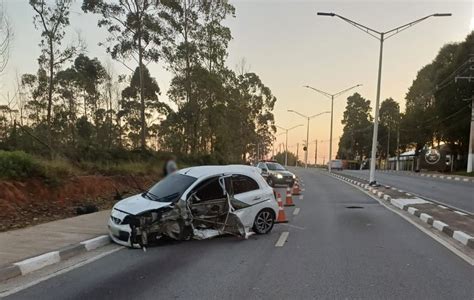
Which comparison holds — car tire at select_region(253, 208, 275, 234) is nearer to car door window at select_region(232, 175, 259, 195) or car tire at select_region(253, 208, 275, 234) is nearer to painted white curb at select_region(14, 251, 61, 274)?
car door window at select_region(232, 175, 259, 195)

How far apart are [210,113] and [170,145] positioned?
28.6ft

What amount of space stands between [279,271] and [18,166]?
10455 millimetres

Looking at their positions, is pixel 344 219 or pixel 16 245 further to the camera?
pixel 344 219

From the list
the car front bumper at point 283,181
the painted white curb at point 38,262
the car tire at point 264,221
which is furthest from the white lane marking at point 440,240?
the car front bumper at point 283,181

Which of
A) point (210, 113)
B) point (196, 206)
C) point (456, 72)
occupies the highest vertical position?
point (456, 72)

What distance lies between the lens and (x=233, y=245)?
9984mm

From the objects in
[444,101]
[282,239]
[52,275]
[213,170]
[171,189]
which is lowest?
[52,275]

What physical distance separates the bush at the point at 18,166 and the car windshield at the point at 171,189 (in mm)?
6004

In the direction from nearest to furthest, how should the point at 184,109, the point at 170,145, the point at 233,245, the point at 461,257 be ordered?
the point at 461,257
the point at 233,245
the point at 184,109
the point at 170,145

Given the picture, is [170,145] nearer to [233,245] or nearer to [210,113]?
[210,113]

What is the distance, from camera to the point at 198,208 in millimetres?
10367

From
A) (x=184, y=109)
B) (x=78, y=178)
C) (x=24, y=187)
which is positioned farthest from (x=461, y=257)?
(x=184, y=109)

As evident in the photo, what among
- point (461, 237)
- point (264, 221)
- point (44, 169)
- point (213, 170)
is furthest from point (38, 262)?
point (44, 169)

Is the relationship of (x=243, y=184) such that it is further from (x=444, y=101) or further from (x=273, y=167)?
(x=444, y=101)
